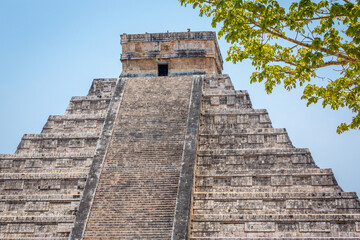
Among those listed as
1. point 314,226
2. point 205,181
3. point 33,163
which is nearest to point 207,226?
point 205,181

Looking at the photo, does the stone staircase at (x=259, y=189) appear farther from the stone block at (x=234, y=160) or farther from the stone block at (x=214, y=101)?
the stone block at (x=214, y=101)

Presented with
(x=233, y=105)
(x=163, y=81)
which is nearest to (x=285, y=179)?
(x=233, y=105)

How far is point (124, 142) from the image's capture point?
46.5 feet

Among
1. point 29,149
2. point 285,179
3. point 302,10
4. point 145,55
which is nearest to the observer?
point 302,10

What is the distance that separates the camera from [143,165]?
13250 mm

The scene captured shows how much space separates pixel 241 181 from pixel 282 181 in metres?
1.09

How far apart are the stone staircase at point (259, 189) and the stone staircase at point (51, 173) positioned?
334cm

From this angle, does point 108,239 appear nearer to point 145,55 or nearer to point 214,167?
point 214,167

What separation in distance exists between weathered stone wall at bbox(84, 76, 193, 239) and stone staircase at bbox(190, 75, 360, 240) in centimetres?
79

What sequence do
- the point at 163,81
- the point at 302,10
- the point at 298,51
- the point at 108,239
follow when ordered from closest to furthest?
the point at 302,10 → the point at 298,51 → the point at 108,239 → the point at 163,81

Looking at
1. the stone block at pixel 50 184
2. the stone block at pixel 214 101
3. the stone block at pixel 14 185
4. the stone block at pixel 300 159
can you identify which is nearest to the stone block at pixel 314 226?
the stone block at pixel 300 159

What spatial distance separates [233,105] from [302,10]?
7789mm

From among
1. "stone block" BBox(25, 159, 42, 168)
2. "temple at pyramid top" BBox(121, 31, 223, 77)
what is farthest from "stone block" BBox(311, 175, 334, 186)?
"stone block" BBox(25, 159, 42, 168)

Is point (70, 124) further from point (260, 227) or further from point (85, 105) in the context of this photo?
point (260, 227)
